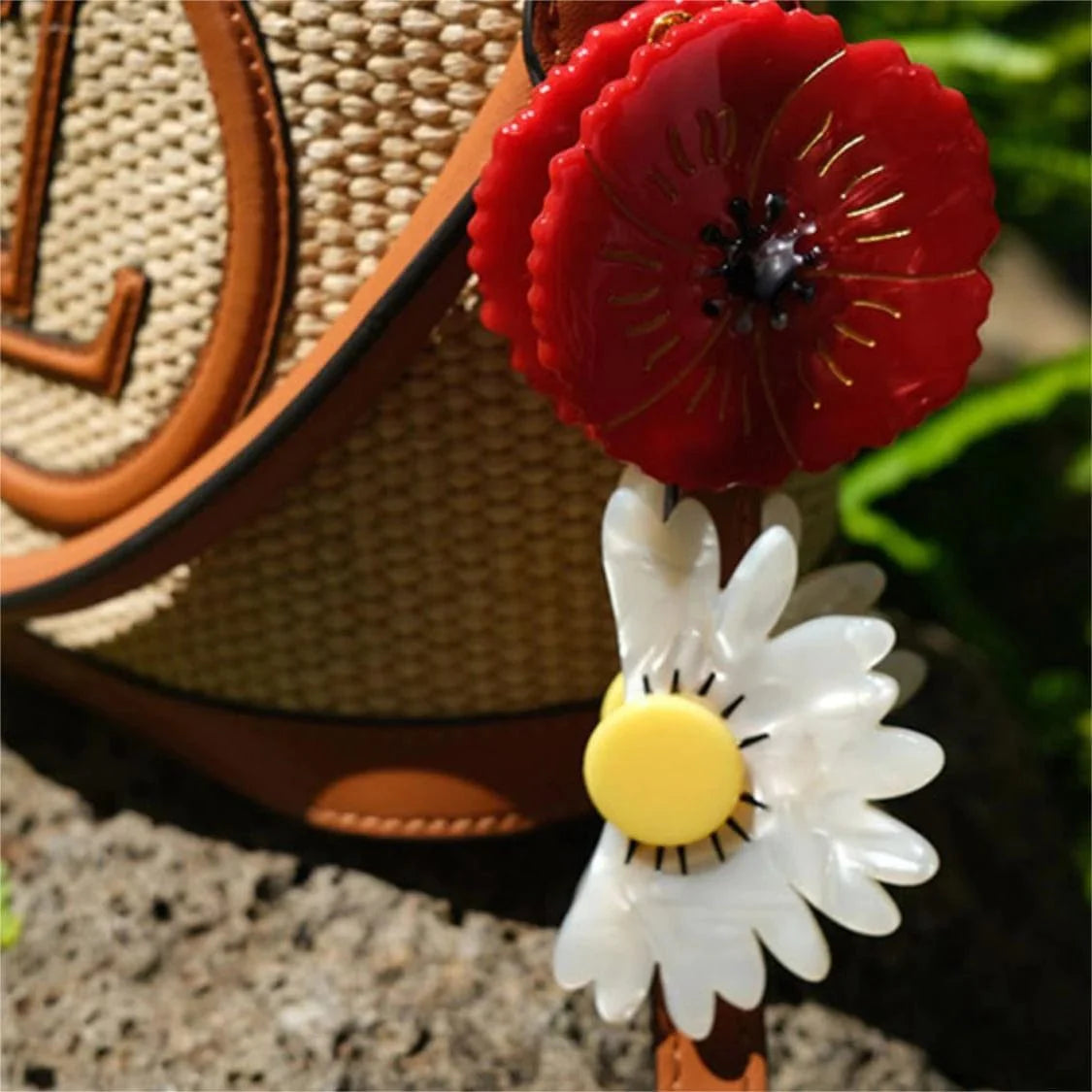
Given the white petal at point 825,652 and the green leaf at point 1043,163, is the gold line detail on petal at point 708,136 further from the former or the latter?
the green leaf at point 1043,163

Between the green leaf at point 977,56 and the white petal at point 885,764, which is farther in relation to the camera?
the green leaf at point 977,56

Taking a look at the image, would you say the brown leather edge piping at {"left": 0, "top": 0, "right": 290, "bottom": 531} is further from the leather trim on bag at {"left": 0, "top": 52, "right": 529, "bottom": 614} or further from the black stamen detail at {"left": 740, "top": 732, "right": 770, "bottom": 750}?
the black stamen detail at {"left": 740, "top": 732, "right": 770, "bottom": 750}

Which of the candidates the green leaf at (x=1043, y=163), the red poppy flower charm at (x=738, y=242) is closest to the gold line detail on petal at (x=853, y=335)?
the red poppy flower charm at (x=738, y=242)

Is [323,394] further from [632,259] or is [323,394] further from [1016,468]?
[1016,468]

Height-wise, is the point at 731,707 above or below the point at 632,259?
below

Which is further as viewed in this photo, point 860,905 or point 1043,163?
point 1043,163

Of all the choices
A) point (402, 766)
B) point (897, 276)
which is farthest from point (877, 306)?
point (402, 766)
